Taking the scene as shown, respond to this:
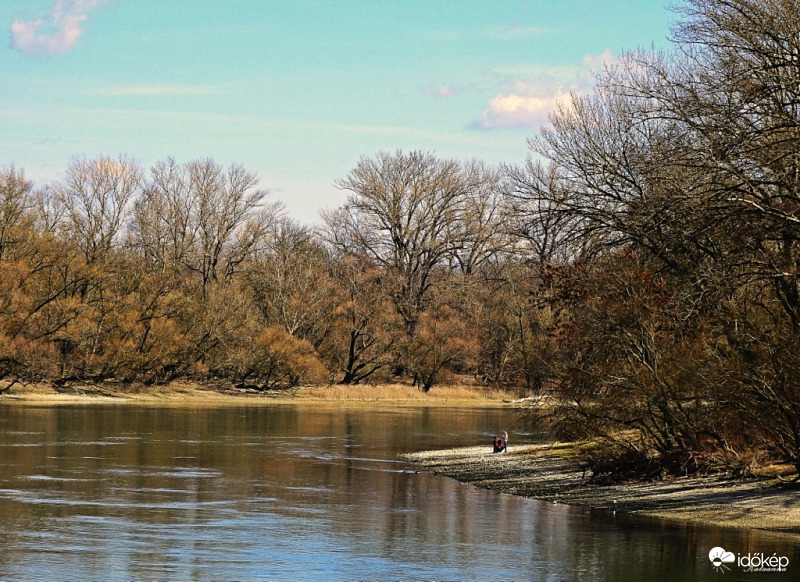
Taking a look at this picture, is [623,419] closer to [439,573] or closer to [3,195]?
[439,573]

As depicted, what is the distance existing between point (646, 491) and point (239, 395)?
50.6 m

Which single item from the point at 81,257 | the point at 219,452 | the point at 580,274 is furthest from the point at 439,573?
the point at 81,257

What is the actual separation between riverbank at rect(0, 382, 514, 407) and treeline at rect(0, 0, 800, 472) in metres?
1.12

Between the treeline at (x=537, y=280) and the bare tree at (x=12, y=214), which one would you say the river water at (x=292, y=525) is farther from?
the bare tree at (x=12, y=214)

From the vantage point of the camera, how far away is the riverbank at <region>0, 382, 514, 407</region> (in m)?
63.8

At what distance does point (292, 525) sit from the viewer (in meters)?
22.2

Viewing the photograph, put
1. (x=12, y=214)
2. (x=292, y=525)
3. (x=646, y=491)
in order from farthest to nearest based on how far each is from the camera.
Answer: (x=12, y=214), (x=646, y=491), (x=292, y=525)

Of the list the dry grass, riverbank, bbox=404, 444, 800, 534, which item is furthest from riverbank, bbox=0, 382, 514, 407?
riverbank, bbox=404, 444, 800, 534

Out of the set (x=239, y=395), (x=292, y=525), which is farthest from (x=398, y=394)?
(x=292, y=525)

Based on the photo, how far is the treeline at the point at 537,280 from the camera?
22.5 meters

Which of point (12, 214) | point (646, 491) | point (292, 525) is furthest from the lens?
point (12, 214)

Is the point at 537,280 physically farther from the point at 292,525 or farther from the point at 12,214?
the point at 292,525

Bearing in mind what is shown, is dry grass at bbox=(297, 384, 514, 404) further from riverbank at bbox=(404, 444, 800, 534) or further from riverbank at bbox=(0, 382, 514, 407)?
riverbank at bbox=(404, 444, 800, 534)

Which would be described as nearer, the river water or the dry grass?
the river water
